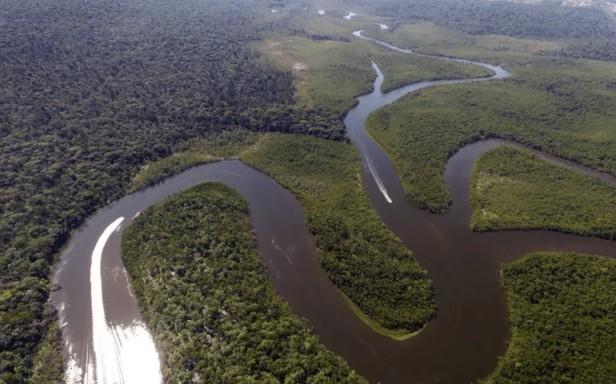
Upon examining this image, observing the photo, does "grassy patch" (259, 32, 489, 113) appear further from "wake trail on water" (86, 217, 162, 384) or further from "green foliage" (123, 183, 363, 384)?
"wake trail on water" (86, 217, 162, 384)

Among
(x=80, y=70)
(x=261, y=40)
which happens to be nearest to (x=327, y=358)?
(x=80, y=70)

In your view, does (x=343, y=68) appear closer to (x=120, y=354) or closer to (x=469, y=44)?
(x=469, y=44)

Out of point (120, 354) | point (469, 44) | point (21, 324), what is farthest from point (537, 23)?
point (21, 324)

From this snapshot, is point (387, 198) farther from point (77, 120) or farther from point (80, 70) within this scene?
point (80, 70)

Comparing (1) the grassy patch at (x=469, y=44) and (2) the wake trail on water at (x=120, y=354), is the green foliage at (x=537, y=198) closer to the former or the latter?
(2) the wake trail on water at (x=120, y=354)

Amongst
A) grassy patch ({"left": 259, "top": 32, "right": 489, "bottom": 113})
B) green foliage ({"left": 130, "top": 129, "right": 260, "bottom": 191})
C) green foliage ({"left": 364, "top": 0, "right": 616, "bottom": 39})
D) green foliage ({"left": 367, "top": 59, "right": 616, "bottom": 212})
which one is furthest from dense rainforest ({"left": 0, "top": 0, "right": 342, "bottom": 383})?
green foliage ({"left": 364, "top": 0, "right": 616, "bottom": 39})

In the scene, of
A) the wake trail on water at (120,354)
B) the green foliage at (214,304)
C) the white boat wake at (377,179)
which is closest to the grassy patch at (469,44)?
the white boat wake at (377,179)
